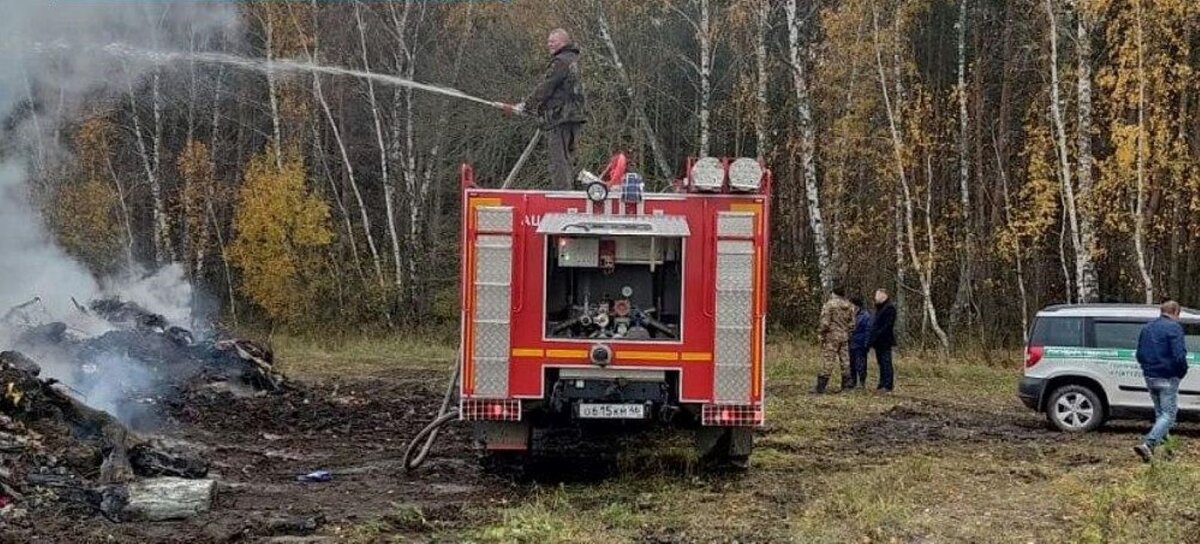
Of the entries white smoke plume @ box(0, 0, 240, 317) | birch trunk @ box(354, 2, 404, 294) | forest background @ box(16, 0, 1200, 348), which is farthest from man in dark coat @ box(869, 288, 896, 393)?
birch trunk @ box(354, 2, 404, 294)

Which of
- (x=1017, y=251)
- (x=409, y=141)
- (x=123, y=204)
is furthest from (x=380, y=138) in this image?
(x=1017, y=251)

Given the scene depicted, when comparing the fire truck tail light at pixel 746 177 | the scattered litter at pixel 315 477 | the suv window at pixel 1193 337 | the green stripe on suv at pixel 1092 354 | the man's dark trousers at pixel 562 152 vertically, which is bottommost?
the scattered litter at pixel 315 477

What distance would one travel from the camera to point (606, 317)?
1034 centimetres

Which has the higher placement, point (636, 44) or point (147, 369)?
point (636, 44)

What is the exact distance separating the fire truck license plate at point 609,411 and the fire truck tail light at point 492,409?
552mm

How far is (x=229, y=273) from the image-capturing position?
36594mm

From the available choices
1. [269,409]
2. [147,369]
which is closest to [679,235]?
[269,409]

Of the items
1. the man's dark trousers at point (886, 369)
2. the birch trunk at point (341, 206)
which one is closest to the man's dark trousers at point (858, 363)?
the man's dark trousers at point (886, 369)

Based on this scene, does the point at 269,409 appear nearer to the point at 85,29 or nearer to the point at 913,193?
the point at 85,29

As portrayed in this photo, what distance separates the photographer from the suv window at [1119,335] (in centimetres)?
1398

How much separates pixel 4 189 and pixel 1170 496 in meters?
16.6

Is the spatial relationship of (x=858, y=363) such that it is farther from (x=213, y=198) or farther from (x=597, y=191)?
(x=213, y=198)

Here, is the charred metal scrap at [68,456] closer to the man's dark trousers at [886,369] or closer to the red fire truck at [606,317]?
the red fire truck at [606,317]

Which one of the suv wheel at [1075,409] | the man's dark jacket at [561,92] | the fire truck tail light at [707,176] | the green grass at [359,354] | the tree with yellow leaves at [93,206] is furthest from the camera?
the tree with yellow leaves at [93,206]
